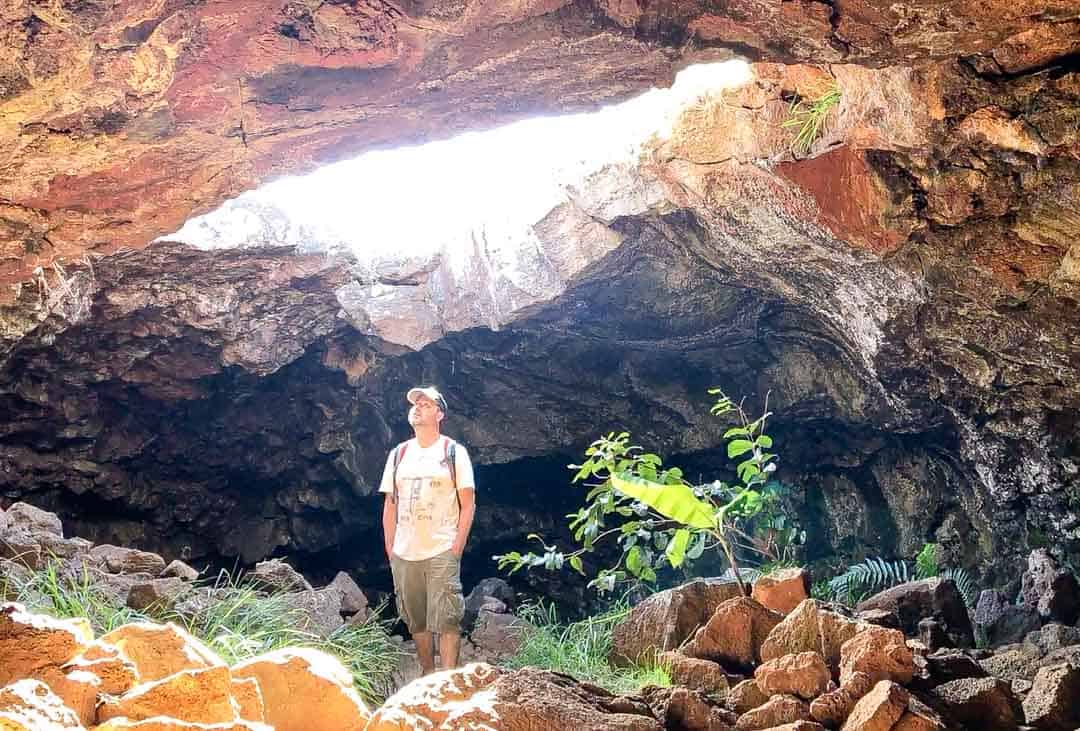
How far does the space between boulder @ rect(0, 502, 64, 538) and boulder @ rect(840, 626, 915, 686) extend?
4.60m

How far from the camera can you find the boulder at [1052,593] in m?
5.05

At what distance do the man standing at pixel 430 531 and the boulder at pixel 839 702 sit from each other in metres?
2.13

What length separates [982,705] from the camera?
299cm

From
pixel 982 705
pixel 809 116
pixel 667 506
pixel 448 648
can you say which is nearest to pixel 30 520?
pixel 448 648

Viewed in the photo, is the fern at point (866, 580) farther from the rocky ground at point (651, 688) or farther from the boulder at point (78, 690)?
the boulder at point (78, 690)

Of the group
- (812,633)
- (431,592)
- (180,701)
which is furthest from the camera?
(431,592)

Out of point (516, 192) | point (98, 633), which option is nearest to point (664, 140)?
point (516, 192)

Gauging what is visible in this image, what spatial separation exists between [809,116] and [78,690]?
405cm

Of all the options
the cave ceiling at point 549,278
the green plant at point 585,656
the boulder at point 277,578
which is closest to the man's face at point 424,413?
the cave ceiling at point 549,278

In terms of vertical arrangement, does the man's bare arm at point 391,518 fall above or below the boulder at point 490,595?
above

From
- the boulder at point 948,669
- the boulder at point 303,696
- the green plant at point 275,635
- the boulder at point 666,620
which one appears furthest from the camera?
the boulder at point 666,620

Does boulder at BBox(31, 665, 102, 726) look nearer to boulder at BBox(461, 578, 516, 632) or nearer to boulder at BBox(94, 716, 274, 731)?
boulder at BBox(94, 716, 274, 731)

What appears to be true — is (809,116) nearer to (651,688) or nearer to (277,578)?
(651,688)

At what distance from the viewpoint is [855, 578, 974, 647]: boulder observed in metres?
4.66
